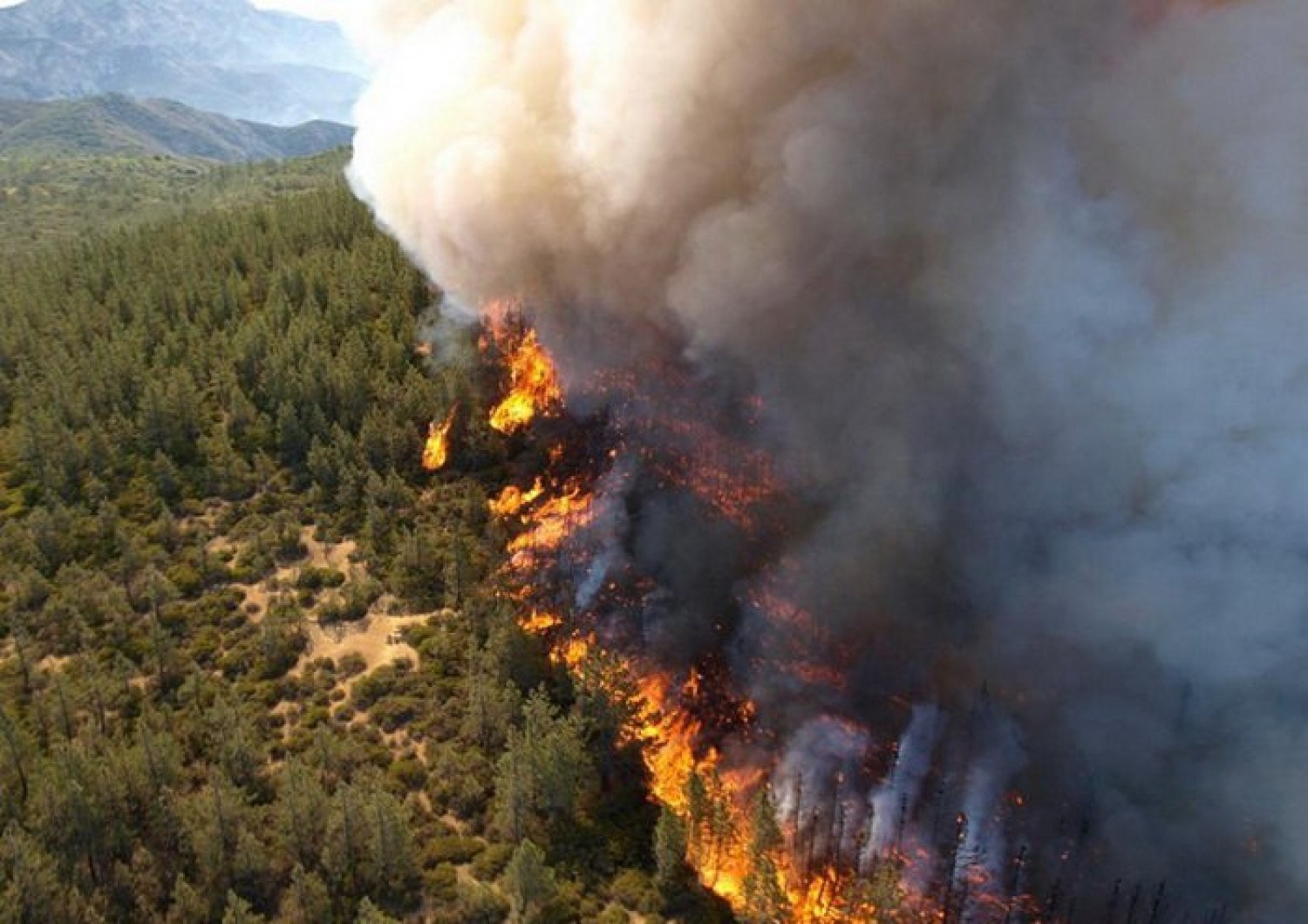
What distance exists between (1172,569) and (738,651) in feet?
73.8

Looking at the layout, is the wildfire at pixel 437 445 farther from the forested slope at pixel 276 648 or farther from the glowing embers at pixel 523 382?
the glowing embers at pixel 523 382

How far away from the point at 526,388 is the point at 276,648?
33038 millimetres

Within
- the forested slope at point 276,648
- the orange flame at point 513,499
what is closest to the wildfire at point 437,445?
the forested slope at point 276,648

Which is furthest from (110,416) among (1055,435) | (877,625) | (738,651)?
(1055,435)

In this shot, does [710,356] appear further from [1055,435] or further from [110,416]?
[110,416]

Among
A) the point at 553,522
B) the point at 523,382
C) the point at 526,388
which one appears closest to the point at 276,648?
the point at 553,522

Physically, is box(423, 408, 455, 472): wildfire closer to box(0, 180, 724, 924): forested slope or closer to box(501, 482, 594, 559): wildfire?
box(0, 180, 724, 924): forested slope

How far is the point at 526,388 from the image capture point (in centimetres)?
8175

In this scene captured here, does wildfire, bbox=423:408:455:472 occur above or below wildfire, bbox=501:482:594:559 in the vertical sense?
above

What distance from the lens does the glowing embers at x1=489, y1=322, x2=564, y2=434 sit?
258 ft

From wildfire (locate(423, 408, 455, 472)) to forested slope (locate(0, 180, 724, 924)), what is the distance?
34.6 inches

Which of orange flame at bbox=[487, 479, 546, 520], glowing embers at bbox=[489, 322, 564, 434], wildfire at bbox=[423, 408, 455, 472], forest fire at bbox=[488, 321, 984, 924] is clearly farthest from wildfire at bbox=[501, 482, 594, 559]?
glowing embers at bbox=[489, 322, 564, 434]

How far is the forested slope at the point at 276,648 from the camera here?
41.7 m

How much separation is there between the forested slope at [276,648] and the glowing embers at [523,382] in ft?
7.70
